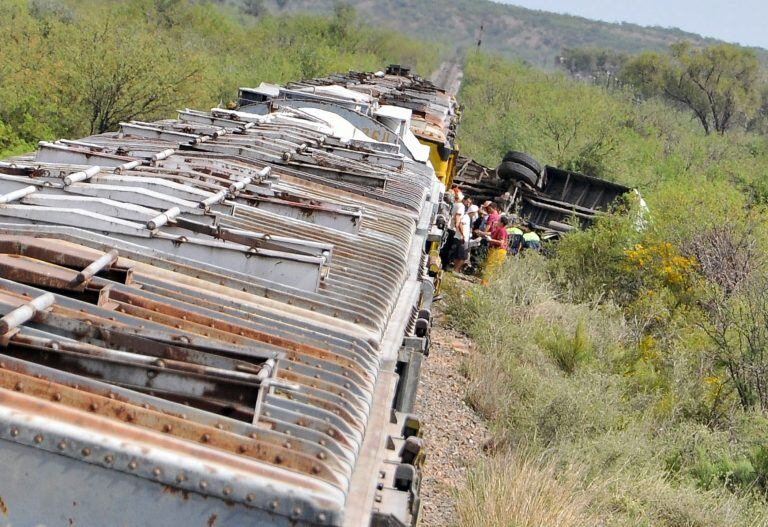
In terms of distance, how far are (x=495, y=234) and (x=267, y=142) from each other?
6.63 metres

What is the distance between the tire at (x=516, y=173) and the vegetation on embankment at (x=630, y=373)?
14.2 ft

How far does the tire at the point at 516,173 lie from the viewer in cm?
2370

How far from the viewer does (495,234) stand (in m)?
17.0

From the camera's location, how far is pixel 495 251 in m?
16.6

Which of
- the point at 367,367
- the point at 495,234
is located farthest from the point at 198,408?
the point at 495,234

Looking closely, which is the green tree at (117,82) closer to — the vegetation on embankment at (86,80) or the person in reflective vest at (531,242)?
the vegetation on embankment at (86,80)

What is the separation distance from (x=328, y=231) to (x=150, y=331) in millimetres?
3614

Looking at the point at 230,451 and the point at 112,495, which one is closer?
the point at 112,495

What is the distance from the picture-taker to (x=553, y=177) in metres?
25.0

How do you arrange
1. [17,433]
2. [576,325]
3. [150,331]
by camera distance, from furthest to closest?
[576,325] → [150,331] → [17,433]

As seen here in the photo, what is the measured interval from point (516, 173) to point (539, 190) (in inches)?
52.7

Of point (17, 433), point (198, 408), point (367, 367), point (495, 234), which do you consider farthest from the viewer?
point (495, 234)

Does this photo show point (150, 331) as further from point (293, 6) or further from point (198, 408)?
point (293, 6)

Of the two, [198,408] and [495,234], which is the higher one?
[198,408]
